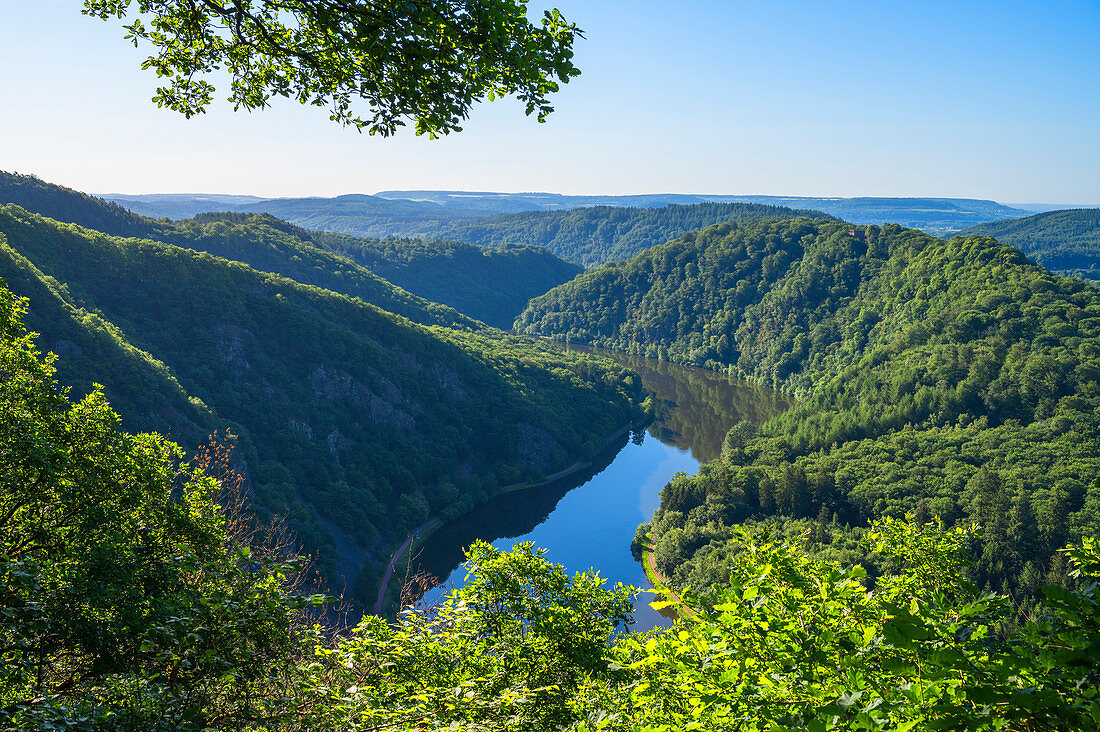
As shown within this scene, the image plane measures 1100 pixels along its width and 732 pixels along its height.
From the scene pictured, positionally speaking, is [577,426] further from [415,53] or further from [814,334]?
[415,53]

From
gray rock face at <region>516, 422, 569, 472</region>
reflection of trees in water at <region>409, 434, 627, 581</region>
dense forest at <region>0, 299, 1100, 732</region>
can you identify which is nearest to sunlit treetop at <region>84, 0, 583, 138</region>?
dense forest at <region>0, 299, 1100, 732</region>

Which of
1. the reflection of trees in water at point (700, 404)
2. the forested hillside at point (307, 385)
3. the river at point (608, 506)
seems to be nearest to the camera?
the forested hillside at point (307, 385)

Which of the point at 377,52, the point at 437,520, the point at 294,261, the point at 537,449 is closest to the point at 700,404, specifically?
the point at 537,449

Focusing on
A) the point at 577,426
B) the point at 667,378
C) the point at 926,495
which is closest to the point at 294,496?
the point at 577,426

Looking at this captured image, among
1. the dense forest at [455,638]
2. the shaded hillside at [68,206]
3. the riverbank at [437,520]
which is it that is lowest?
the riverbank at [437,520]

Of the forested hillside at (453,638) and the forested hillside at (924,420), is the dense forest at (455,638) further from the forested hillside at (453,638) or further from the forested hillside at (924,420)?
the forested hillside at (924,420)

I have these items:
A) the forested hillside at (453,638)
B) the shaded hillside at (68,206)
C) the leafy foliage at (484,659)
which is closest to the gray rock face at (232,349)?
the shaded hillside at (68,206)

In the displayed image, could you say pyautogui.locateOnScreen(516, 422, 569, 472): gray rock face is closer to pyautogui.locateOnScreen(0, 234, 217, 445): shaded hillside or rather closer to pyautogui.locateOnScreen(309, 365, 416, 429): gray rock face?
pyautogui.locateOnScreen(309, 365, 416, 429): gray rock face
